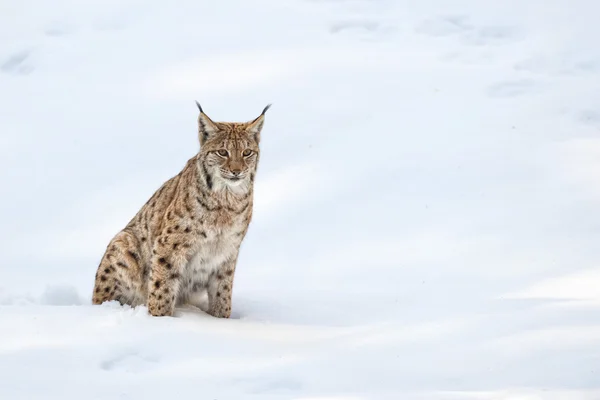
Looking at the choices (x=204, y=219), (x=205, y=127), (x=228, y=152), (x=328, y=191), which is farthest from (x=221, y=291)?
(x=328, y=191)

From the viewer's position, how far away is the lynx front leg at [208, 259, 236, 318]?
817 cm

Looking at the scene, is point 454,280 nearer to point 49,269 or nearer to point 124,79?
point 49,269

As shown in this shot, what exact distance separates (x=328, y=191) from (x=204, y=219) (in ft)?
12.0

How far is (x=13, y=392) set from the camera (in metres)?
5.94

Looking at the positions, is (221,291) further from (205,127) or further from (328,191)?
(328,191)

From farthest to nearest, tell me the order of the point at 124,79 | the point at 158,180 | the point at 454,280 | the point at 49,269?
1. the point at 124,79
2. the point at 158,180
3. the point at 49,269
4. the point at 454,280

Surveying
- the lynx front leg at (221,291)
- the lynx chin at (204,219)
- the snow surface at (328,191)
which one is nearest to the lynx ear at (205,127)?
the lynx chin at (204,219)

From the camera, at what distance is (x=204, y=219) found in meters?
7.82

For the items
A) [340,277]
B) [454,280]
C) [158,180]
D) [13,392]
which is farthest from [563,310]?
[158,180]

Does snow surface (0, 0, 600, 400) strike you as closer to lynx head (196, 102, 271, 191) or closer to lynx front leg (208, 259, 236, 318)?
lynx front leg (208, 259, 236, 318)

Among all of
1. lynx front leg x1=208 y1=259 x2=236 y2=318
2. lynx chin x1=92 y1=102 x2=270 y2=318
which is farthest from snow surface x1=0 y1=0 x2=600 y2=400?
lynx chin x1=92 y1=102 x2=270 y2=318

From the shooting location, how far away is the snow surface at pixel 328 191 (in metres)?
6.54

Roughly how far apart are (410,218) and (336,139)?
192cm

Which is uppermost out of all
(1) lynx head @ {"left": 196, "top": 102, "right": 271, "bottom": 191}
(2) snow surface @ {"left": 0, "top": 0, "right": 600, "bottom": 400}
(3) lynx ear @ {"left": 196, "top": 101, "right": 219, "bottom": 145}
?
(3) lynx ear @ {"left": 196, "top": 101, "right": 219, "bottom": 145}
